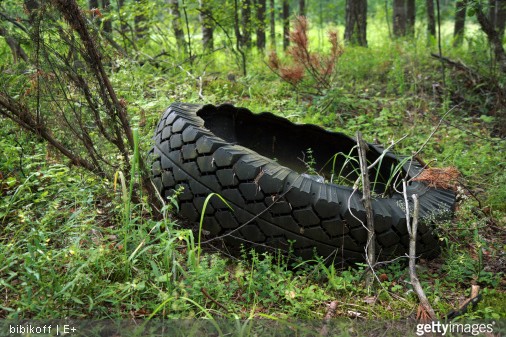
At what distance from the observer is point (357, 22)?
32.4 ft

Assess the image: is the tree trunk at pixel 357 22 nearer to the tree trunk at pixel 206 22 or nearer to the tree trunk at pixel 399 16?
the tree trunk at pixel 399 16

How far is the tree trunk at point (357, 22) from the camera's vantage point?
9534 millimetres

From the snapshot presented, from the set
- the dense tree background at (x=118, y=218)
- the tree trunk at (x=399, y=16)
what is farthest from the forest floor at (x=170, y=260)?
the tree trunk at (x=399, y=16)

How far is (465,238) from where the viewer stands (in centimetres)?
338

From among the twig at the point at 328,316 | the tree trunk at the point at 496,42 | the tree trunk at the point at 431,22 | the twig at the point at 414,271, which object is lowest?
the twig at the point at 328,316

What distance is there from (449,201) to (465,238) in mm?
331

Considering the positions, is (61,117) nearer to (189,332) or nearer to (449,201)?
(189,332)

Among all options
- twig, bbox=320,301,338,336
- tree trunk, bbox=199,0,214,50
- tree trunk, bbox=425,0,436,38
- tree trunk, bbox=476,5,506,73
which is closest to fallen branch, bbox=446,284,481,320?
twig, bbox=320,301,338,336

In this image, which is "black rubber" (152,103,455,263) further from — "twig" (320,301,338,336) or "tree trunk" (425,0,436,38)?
"tree trunk" (425,0,436,38)

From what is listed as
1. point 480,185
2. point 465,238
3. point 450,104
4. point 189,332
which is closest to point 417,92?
point 450,104

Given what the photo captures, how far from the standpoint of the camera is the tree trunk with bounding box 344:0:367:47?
9.53 meters

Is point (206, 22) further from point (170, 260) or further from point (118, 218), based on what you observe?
point (170, 260)

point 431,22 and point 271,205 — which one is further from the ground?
point 431,22

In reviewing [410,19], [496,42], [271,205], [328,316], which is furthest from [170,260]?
[410,19]
